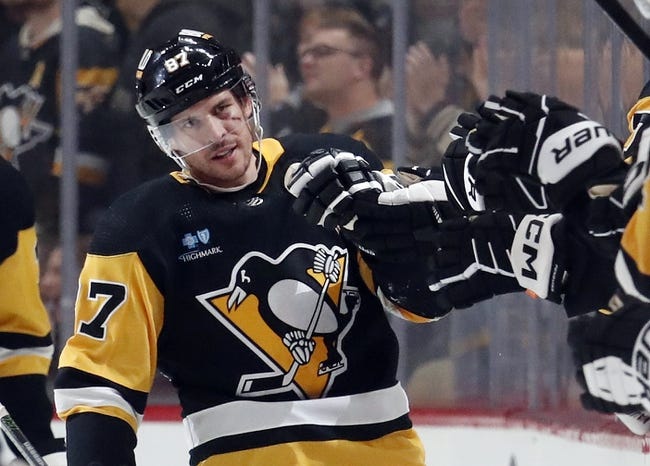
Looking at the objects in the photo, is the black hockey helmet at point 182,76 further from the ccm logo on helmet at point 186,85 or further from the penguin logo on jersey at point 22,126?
the penguin logo on jersey at point 22,126

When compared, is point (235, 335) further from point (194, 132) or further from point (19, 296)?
point (19, 296)

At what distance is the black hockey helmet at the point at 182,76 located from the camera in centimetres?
248

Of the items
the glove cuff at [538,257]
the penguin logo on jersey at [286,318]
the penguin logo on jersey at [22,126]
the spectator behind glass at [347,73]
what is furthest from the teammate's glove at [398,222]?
the penguin logo on jersey at [22,126]

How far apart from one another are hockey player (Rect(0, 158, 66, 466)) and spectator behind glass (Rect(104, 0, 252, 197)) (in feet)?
3.92

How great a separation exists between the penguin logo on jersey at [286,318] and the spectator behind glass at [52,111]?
72.6 inches

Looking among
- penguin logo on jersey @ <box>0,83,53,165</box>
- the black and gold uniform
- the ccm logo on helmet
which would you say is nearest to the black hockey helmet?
the ccm logo on helmet

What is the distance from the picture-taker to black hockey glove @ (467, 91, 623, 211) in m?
1.81

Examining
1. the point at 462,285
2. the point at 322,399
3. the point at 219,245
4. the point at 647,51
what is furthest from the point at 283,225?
the point at 647,51

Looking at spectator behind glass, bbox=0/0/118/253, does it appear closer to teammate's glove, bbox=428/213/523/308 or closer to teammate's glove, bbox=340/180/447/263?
teammate's glove, bbox=340/180/447/263

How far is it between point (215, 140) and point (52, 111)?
6.35 ft

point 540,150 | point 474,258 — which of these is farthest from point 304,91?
point 540,150

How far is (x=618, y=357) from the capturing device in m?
1.73

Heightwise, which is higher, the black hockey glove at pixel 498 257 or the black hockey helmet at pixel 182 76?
the black hockey helmet at pixel 182 76

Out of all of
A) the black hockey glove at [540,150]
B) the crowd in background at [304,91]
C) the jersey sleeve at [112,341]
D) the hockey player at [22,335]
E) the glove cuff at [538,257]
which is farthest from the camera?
the crowd in background at [304,91]
